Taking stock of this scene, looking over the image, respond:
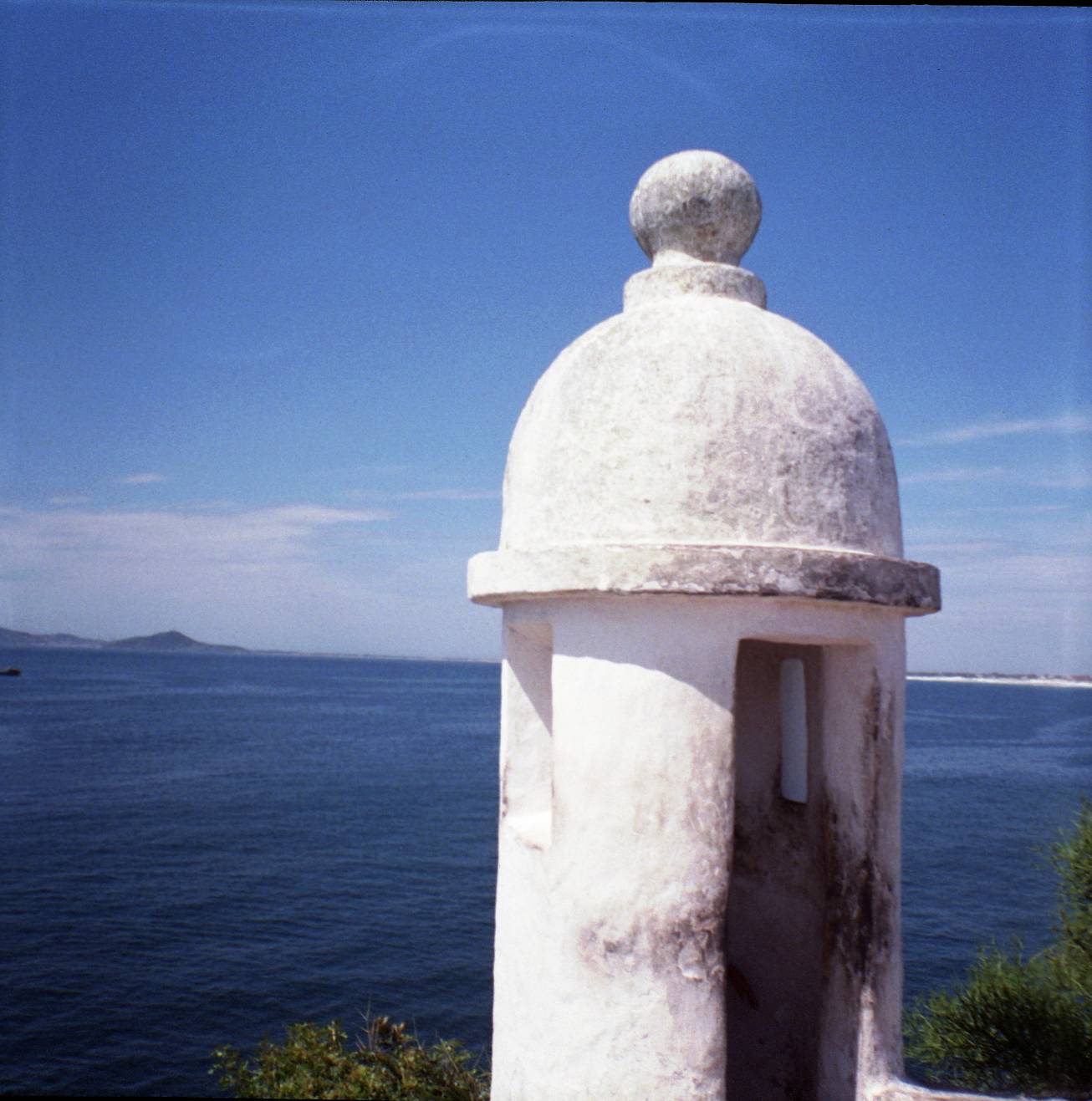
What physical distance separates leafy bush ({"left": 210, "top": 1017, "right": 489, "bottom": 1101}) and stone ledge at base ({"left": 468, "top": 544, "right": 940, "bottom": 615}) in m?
4.84

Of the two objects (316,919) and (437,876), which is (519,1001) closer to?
(316,919)

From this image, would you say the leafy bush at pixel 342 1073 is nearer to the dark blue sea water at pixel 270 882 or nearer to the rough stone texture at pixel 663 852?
the rough stone texture at pixel 663 852

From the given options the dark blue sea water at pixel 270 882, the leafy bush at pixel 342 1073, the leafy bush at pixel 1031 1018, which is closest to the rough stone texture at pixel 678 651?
the leafy bush at pixel 342 1073

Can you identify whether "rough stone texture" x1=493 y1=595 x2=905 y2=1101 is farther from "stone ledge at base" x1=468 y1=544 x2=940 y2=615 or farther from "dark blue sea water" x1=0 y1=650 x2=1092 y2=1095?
"dark blue sea water" x1=0 y1=650 x2=1092 y2=1095

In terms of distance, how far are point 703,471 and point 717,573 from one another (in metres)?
0.48

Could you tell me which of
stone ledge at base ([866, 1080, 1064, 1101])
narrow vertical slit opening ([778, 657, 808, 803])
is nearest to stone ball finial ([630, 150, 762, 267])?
narrow vertical slit opening ([778, 657, 808, 803])

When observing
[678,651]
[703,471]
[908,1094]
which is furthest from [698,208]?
[908,1094]

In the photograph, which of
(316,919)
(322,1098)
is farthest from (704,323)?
(316,919)

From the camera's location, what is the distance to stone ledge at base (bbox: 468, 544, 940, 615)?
4164 millimetres

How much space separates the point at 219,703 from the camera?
309 feet

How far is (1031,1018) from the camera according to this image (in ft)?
44.8

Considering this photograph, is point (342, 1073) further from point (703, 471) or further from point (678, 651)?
point (703, 471)

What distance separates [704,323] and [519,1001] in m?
3.06

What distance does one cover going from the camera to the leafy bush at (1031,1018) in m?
12.7
